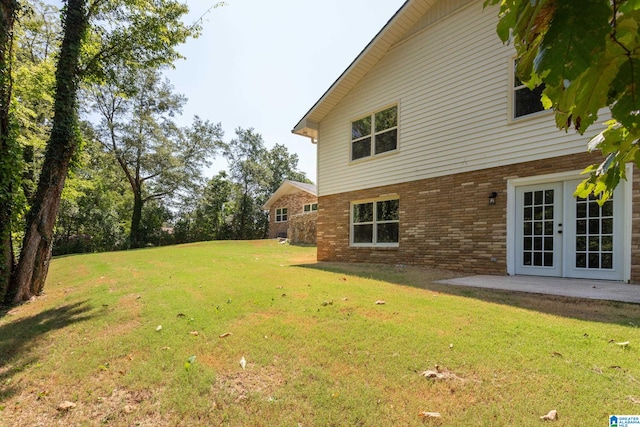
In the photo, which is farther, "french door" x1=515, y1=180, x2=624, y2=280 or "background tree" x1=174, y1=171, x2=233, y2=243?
"background tree" x1=174, y1=171, x2=233, y2=243

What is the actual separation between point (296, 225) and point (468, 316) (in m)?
19.8

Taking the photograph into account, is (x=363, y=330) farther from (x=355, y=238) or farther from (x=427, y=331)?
(x=355, y=238)

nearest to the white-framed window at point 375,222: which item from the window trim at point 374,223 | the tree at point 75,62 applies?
the window trim at point 374,223

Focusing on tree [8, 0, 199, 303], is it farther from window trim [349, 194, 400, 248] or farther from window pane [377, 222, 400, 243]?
window pane [377, 222, 400, 243]

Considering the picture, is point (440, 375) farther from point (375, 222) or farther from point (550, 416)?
point (375, 222)

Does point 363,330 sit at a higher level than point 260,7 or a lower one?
lower

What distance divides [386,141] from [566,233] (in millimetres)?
5722

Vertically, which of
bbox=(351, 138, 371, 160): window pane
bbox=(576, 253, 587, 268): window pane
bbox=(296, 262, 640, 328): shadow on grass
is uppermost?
bbox=(351, 138, 371, 160): window pane

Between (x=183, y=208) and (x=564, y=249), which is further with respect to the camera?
(x=183, y=208)

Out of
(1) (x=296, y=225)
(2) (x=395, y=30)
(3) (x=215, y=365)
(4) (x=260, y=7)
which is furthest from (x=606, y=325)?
(1) (x=296, y=225)

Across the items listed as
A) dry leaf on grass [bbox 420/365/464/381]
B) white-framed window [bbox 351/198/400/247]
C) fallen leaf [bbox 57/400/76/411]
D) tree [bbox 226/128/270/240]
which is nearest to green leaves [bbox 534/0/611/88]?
dry leaf on grass [bbox 420/365/464/381]

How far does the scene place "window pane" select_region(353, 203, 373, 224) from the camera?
11.2m

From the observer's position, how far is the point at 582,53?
2.32ft

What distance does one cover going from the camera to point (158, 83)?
2705cm
